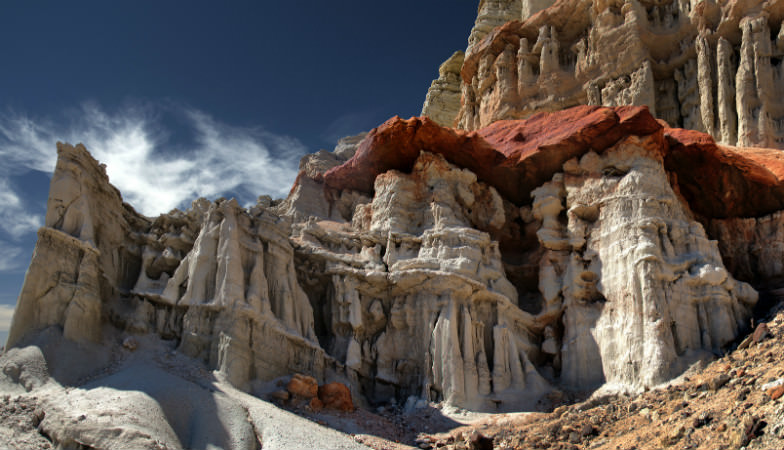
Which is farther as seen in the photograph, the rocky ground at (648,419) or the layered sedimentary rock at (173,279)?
the layered sedimentary rock at (173,279)

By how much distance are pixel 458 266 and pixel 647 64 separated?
20537 mm

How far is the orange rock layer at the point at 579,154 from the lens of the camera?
3278 cm

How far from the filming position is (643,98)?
42.4 metres

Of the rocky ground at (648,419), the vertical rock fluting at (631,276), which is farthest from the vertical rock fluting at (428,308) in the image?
the vertical rock fluting at (631,276)

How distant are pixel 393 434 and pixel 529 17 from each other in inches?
1382

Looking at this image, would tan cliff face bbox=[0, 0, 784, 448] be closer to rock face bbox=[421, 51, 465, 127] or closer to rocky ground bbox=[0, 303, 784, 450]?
rocky ground bbox=[0, 303, 784, 450]

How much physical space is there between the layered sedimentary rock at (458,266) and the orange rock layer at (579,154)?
0.09 metres

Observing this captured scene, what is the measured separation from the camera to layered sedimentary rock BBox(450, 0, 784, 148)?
39.2 meters

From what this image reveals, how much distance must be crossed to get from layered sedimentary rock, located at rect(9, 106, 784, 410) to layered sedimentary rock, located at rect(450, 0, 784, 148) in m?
5.58

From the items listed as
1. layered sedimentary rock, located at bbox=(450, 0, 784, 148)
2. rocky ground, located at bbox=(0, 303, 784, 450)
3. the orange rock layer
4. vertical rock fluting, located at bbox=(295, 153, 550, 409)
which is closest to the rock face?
layered sedimentary rock, located at bbox=(450, 0, 784, 148)

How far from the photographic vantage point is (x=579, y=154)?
3416cm

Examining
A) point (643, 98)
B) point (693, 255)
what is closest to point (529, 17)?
point (643, 98)

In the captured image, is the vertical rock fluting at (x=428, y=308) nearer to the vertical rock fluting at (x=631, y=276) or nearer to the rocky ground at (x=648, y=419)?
the rocky ground at (x=648, y=419)

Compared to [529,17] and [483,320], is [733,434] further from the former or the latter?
[529,17]
